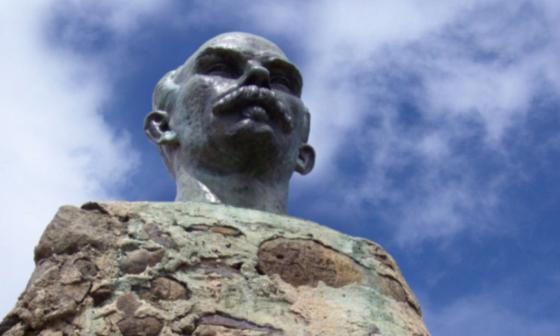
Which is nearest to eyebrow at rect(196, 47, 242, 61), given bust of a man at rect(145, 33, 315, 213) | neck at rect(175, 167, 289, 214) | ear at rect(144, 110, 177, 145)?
bust of a man at rect(145, 33, 315, 213)

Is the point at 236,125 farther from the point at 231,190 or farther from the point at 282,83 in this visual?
the point at 282,83

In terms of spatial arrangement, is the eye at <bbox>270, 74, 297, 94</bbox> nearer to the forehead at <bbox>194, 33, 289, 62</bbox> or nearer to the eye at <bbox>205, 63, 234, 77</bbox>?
the forehead at <bbox>194, 33, 289, 62</bbox>

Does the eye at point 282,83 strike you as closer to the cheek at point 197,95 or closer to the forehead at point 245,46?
the forehead at point 245,46

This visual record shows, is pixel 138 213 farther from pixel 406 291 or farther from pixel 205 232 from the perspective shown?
pixel 406 291

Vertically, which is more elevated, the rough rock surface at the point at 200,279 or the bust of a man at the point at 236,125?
the bust of a man at the point at 236,125

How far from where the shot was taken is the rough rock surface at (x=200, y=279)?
3320 millimetres

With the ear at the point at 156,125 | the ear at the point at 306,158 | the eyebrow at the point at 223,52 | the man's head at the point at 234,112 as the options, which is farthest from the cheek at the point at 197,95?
the ear at the point at 306,158

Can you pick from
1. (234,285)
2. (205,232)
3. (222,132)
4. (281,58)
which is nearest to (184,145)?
(222,132)

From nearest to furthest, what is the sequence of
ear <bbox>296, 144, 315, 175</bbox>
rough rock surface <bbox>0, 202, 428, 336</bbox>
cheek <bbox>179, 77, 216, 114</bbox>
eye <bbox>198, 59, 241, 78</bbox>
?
1. rough rock surface <bbox>0, 202, 428, 336</bbox>
2. cheek <bbox>179, 77, 216, 114</bbox>
3. eye <bbox>198, 59, 241, 78</bbox>
4. ear <bbox>296, 144, 315, 175</bbox>

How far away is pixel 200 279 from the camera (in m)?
3.51

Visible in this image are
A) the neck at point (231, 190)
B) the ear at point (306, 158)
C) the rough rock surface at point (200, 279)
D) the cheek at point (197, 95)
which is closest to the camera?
the rough rock surface at point (200, 279)

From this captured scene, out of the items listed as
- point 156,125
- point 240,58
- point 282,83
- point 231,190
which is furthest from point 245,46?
point 231,190

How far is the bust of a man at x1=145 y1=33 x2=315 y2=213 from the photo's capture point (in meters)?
4.42

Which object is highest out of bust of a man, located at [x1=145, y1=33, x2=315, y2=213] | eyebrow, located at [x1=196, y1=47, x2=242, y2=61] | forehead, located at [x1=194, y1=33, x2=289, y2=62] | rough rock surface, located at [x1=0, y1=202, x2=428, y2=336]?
forehead, located at [x1=194, y1=33, x2=289, y2=62]
